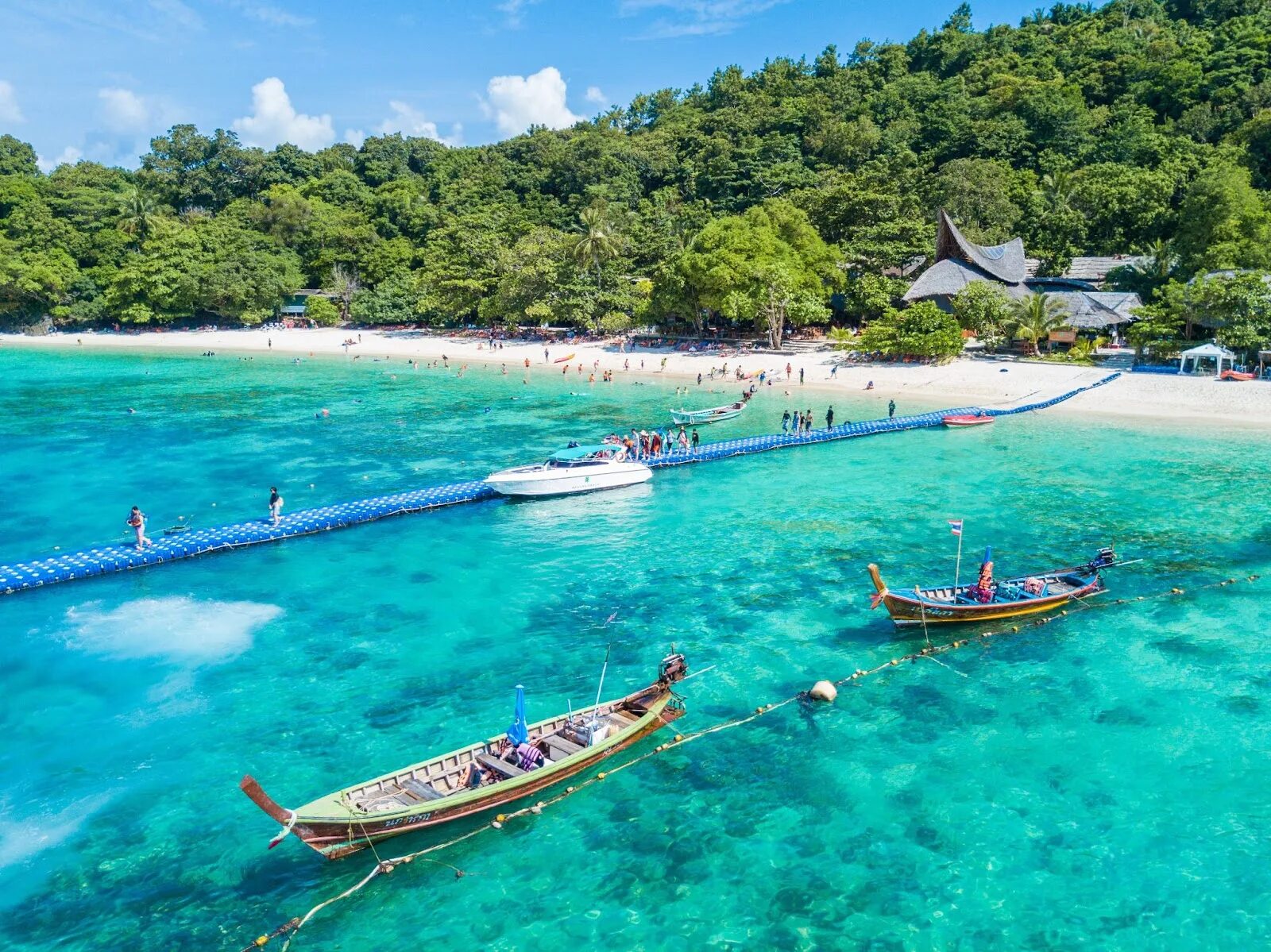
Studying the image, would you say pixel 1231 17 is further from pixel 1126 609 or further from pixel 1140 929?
pixel 1140 929

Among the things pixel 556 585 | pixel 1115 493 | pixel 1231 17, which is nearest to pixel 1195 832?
pixel 556 585

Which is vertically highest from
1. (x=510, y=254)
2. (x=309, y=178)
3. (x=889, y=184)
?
(x=309, y=178)

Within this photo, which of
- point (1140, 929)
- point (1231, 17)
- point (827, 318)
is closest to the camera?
point (1140, 929)

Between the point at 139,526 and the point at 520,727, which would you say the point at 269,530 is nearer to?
the point at 139,526

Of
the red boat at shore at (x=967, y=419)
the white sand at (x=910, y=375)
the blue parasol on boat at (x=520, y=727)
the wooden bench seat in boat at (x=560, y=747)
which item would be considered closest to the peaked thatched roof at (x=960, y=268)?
the white sand at (x=910, y=375)

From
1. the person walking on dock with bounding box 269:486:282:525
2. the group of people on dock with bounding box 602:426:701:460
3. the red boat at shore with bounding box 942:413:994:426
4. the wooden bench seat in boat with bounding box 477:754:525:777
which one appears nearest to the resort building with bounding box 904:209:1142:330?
the red boat at shore with bounding box 942:413:994:426

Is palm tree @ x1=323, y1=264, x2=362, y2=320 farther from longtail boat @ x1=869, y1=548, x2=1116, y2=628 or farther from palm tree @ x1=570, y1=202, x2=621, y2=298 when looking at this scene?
longtail boat @ x1=869, y1=548, x2=1116, y2=628

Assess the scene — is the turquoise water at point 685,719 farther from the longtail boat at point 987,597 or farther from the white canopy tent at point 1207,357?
the white canopy tent at point 1207,357
